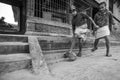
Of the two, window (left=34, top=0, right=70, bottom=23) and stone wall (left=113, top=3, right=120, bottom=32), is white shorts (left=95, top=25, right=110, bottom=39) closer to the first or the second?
window (left=34, top=0, right=70, bottom=23)

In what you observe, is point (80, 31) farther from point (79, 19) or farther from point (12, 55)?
point (12, 55)

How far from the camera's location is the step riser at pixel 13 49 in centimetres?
196

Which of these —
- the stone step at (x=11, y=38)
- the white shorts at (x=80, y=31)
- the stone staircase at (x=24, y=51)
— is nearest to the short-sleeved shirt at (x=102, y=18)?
the white shorts at (x=80, y=31)

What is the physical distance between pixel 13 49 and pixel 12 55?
17cm

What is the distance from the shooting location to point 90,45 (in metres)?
5.12

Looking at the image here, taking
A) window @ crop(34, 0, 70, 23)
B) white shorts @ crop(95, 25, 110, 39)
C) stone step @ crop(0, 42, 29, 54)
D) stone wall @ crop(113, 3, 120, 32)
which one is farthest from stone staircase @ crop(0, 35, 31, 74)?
stone wall @ crop(113, 3, 120, 32)

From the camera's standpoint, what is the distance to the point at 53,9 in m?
6.25

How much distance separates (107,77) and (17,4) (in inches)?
231

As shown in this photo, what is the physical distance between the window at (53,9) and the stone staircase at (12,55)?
3.50m

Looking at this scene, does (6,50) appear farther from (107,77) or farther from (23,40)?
(107,77)

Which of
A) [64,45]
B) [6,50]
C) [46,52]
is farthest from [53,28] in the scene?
[6,50]

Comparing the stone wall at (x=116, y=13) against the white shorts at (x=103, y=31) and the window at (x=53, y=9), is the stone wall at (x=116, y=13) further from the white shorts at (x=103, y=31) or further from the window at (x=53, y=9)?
the white shorts at (x=103, y=31)

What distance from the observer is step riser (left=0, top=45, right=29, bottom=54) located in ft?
6.42

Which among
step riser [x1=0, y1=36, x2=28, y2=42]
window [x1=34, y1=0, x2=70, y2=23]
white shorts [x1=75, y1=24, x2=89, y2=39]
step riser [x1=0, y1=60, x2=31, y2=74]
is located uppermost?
window [x1=34, y1=0, x2=70, y2=23]
